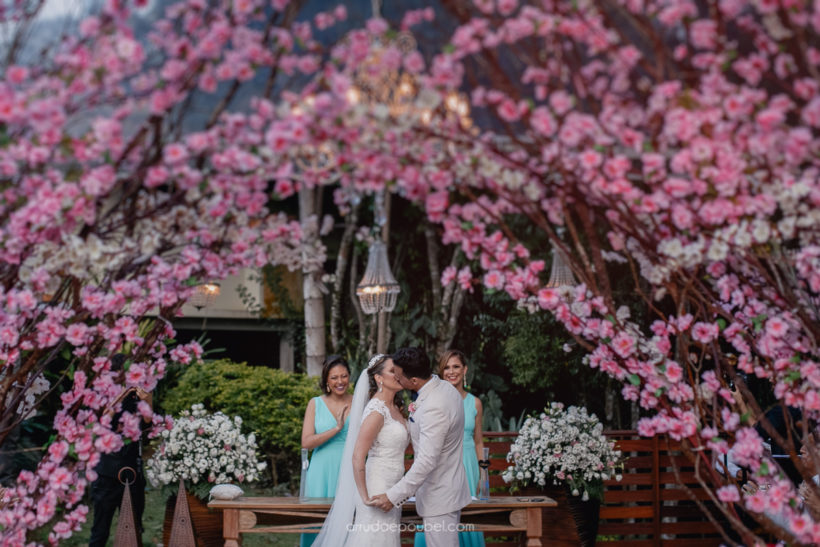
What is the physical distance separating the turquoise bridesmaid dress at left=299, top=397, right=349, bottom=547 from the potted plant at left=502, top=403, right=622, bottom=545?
1.18 m

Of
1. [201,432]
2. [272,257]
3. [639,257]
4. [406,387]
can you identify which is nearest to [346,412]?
[201,432]

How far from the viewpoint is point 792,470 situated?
5.38 m

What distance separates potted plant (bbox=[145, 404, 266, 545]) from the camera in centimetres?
505

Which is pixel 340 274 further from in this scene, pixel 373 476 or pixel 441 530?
pixel 441 530

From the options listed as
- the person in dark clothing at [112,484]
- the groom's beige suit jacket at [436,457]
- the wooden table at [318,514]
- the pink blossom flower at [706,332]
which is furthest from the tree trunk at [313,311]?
the pink blossom flower at [706,332]

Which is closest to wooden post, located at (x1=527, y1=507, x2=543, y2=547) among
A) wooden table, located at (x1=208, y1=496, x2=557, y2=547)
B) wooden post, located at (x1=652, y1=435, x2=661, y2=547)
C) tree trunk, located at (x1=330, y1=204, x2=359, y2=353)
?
wooden table, located at (x1=208, y1=496, x2=557, y2=547)

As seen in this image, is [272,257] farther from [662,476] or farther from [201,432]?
[662,476]

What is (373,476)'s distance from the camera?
4.21 meters

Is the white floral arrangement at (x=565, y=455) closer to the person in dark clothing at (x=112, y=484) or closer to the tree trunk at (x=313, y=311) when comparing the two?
the person in dark clothing at (x=112, y=484)

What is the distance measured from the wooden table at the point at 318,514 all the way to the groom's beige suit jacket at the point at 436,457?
14.8 inches

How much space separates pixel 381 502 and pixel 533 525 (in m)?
0.93

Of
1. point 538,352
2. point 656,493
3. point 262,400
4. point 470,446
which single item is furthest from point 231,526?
point 538,352

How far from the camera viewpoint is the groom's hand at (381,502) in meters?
4.10

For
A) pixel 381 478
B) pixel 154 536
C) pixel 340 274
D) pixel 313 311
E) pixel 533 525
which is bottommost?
pixel 154 536
